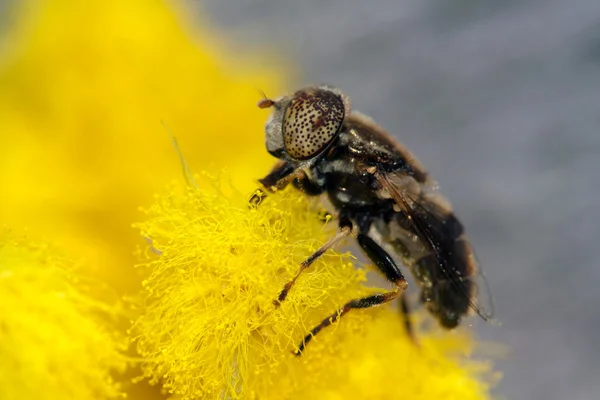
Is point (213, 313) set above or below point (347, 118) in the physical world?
below

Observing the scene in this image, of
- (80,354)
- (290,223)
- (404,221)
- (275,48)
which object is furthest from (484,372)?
(275,48)

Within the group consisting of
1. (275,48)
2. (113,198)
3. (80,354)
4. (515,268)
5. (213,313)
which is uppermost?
(275,48)

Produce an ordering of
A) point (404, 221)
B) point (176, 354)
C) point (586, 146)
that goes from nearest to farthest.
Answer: point (176, 354)
point (404, 221)
point (586, 146)

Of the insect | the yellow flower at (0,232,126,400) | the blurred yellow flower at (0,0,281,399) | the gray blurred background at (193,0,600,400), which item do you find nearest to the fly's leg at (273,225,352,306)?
the insect

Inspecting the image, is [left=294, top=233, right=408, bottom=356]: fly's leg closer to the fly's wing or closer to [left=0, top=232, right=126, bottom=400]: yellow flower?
the fly's wing

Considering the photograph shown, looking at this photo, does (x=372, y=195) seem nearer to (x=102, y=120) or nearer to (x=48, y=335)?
(x=48, y=335)

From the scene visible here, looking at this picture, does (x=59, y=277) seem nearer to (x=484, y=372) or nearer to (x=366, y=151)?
(x=366, y=151)
